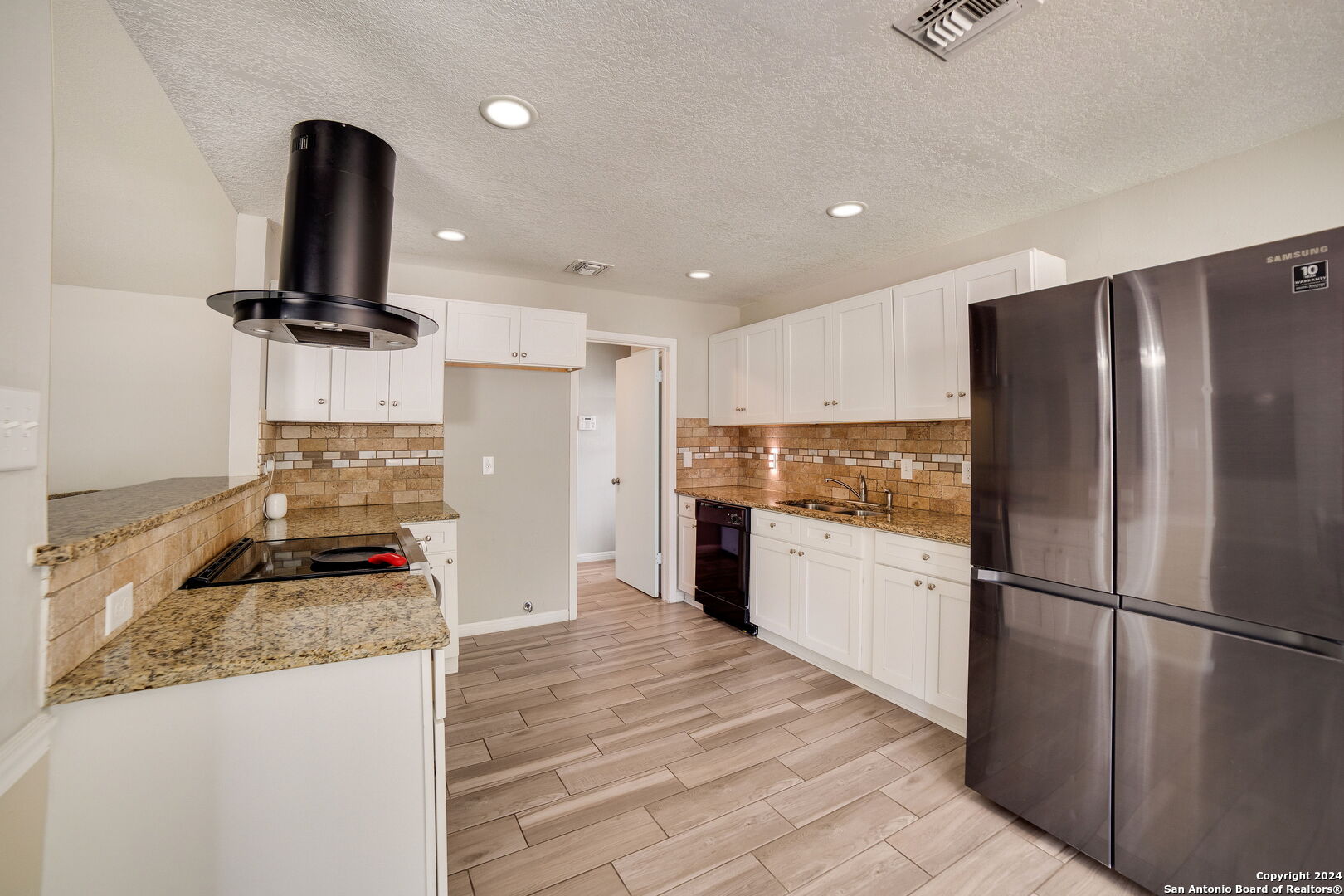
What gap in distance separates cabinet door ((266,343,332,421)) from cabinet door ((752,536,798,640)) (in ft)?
8.74

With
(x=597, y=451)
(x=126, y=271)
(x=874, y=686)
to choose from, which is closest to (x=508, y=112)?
(x=126, y=271)

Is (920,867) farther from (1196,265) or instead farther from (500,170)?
(500,170)

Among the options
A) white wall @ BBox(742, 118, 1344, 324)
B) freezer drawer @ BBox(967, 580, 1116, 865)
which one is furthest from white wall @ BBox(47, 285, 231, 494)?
white wall @ BBox(742, 118, 1344, 324)

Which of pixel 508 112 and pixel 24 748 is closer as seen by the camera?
pixel 24 748

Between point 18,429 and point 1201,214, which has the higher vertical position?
point 1201,214

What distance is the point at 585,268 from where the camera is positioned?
3.60 meters

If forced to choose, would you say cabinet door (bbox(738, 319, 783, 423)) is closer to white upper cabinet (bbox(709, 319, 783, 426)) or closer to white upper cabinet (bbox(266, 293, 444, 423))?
white upper cabinet (bbox(709, 319, 783, 426))

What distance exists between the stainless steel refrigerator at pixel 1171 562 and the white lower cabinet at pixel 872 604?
42cm

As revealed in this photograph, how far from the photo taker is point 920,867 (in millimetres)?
1737

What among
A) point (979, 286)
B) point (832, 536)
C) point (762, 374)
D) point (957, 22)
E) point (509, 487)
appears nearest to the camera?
point (957, 22)

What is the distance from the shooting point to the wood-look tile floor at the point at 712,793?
1700 mm

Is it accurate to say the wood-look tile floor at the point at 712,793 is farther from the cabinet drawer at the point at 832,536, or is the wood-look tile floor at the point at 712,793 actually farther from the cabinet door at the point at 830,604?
the cabinet drawer at the point at 832,536

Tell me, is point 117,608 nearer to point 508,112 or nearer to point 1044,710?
point 508,112

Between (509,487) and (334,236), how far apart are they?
2.13 m
